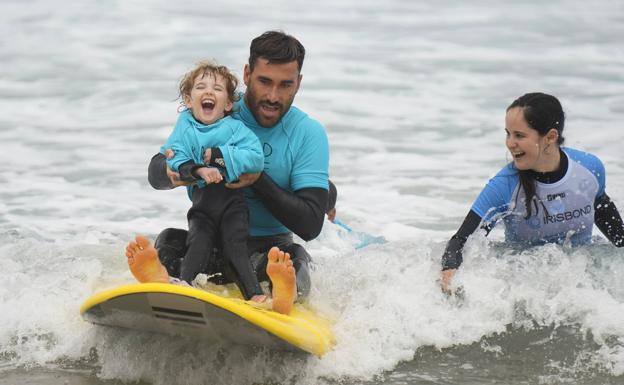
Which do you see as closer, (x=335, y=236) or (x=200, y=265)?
(x=200, y=265)

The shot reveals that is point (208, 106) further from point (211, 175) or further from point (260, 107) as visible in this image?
point (211, 175)

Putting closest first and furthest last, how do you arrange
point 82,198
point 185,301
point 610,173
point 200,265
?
point 185,301 < point 200,265 < point 82,198 < point 610,173

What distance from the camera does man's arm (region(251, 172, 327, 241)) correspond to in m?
4.57

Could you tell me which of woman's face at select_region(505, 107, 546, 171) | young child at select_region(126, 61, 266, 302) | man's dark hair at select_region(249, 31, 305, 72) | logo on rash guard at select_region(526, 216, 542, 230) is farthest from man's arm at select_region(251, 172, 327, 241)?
logo on rash guard at select_region(526, 216, 542, 230)

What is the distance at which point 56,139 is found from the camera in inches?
439

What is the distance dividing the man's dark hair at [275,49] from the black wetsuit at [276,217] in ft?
1.81

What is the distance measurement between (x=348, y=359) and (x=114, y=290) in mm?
1107

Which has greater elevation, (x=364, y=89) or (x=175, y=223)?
(x=364, y=89)

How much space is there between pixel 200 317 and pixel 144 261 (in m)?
0.33

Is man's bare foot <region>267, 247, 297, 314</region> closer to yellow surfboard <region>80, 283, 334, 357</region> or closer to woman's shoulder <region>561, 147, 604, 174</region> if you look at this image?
yellow surfboard <region>80, 283, 334, 357</region>

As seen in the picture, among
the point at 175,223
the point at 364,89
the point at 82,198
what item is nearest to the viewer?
the point at 175,223

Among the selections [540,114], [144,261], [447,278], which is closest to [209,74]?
[144,261]

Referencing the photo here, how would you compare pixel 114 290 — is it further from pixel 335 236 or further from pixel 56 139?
pixel 56 139

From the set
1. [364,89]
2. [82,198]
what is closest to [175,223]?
[82,198]
